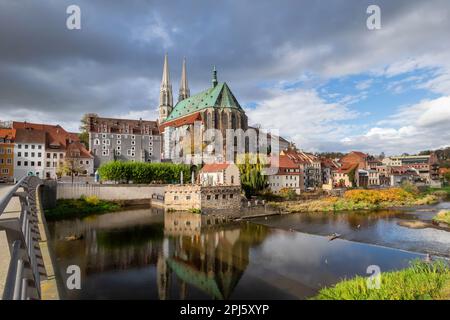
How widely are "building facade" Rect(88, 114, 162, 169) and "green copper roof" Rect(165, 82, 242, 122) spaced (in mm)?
15844

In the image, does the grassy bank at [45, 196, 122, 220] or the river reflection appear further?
the grassy bank at [45, 196, 122, 220]

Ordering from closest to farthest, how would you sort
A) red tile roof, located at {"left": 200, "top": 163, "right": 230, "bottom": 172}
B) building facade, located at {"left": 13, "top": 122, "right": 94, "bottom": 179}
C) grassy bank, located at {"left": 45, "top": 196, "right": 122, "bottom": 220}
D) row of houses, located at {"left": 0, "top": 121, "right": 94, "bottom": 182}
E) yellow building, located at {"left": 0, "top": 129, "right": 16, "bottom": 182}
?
grassy bank, located at {"left": 45, "top": 196, "right": 122, "bottom": 220} → red tile roof, located at {"left": 200, "top": 163, "right": 230, "bottom": 172} → yellow building, located at {"left": 0, "top": 129, "right": 16, "bottom": 182} → row of houses, located at {"left": 0, "top": 121, "right": 94, "bottom": 182} → building facade, located at {"left": 13, "top": 122, "right": 94, "bottom": 179}

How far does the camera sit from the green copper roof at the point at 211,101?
91375 mm

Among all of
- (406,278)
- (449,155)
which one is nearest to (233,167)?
(406,278)

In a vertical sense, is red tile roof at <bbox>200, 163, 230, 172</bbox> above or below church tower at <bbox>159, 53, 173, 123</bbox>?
below

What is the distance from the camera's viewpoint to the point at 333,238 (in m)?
30.1

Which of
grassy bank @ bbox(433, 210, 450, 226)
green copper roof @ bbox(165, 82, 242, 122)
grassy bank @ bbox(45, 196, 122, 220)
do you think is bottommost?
grassy bank @ bbox(433, 210, 450, 226)

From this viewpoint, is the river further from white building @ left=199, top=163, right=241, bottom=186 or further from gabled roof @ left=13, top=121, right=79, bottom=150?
gabled roof @ left=13, top=121, right=79, bottom=150

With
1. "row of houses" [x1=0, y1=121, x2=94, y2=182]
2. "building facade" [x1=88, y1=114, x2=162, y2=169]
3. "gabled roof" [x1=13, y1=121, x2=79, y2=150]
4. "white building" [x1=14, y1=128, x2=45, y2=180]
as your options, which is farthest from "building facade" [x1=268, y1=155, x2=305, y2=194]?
"white building" [x1=14, y1=128, x2=45, y2=180]

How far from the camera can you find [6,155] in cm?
6150

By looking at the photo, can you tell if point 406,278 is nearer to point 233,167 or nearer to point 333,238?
point 333,238

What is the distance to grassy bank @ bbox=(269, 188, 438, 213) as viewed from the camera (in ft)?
161

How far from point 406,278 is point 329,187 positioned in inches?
2204

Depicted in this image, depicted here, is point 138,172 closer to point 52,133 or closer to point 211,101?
point 52,133
